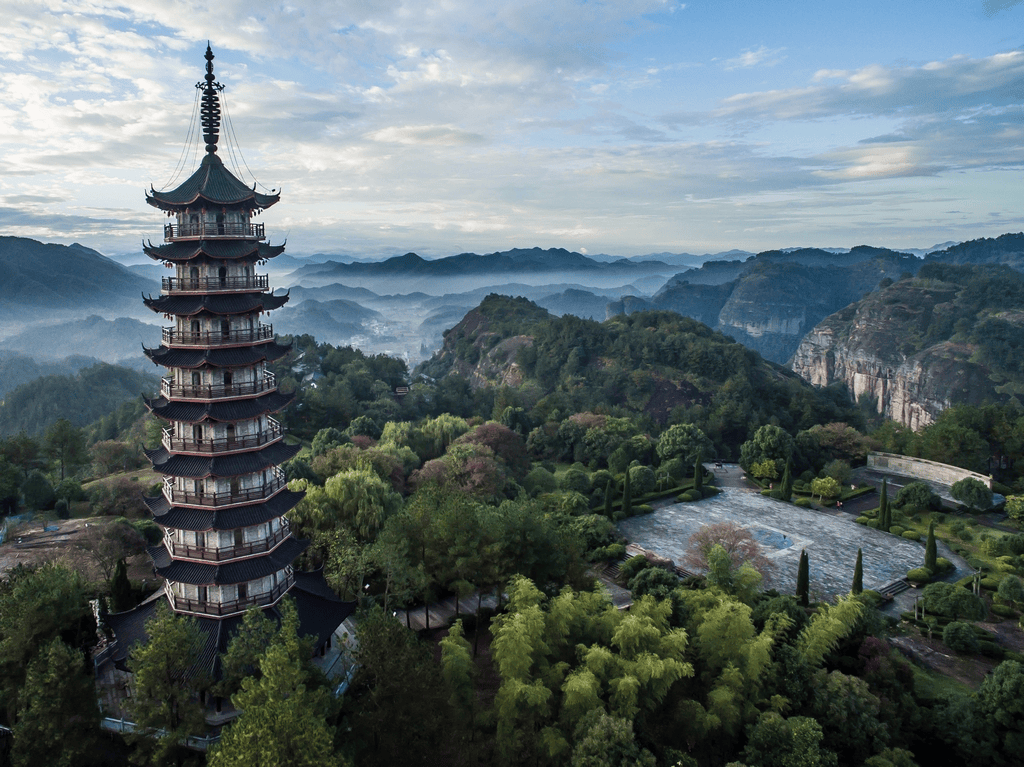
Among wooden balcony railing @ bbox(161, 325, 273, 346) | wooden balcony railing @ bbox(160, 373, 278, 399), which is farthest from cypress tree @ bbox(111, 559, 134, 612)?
wooden balcony railing @ bbox(161, 325, 273, 346)

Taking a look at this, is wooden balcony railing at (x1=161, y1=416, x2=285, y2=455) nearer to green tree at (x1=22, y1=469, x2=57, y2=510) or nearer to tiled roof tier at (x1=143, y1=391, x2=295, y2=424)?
tiled roof tier at (x1=143, y1=391, x2=295, y2=424)

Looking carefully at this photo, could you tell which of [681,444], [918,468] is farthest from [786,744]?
[918,468]

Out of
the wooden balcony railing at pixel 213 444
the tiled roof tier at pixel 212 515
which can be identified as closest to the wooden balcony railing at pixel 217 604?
the tiled roof tier at pixel 212 515

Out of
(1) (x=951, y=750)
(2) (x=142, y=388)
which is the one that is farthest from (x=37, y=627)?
(2) (x=142, y=388)

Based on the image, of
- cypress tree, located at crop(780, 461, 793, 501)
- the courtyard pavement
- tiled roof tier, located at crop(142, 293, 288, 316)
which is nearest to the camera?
tiled roof tier, located at crop(142, 293, 288, 316)

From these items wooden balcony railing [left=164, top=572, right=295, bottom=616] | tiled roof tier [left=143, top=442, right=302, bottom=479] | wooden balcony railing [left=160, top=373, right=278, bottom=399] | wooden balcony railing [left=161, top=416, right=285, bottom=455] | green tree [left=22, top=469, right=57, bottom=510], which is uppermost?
wooden balcony railing [left=160, top=373, right=278, bottom=399]

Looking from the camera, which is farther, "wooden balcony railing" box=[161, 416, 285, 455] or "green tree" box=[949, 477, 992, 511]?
"green tree" box=[949, 477, 992, 511]
